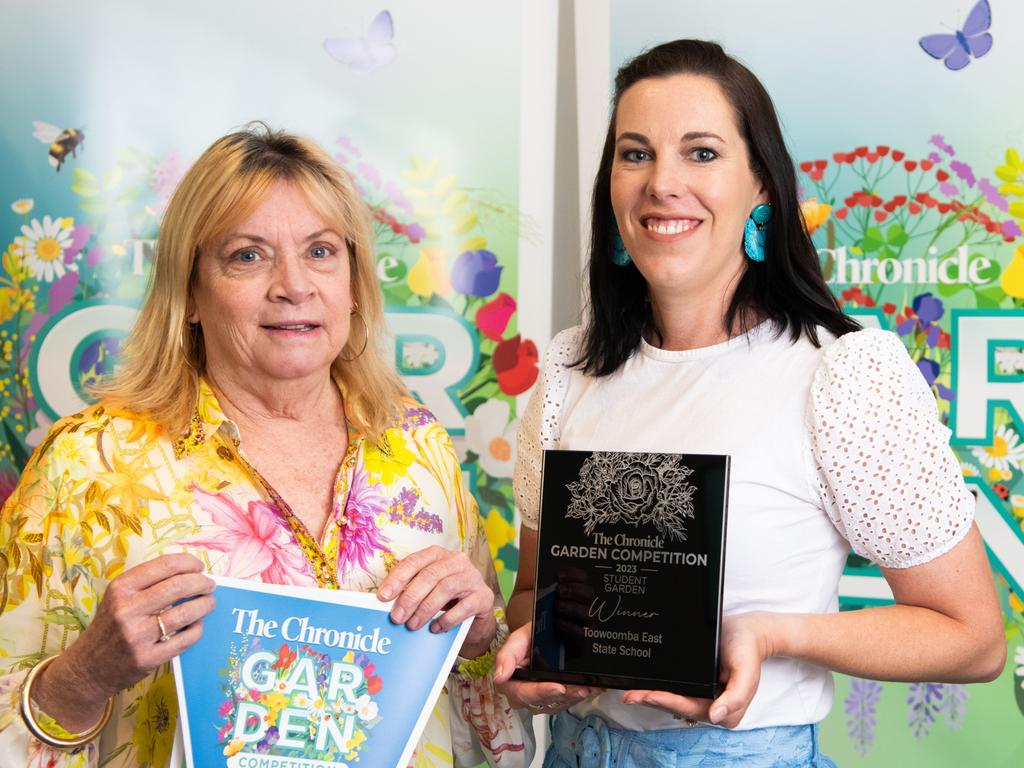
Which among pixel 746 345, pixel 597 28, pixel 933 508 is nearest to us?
pixel 933 508

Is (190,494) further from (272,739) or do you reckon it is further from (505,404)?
(505,404)

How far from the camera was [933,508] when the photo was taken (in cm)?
170

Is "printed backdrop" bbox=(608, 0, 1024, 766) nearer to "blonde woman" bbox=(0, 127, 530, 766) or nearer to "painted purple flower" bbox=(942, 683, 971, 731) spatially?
"painted purple flower" bbox=(942, 683, 971, 731)

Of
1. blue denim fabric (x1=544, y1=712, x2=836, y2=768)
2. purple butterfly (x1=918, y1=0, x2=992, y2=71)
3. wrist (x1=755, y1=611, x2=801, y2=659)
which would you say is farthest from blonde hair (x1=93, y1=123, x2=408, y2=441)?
purple butterfly (x1=918, y1=0, x2=992, y2=71)

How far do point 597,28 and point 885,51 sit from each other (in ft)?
2.62

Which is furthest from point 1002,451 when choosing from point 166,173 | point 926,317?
point 166,173

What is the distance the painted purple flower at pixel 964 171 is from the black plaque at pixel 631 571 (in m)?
1.78

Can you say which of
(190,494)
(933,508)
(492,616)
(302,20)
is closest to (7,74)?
(302,20)

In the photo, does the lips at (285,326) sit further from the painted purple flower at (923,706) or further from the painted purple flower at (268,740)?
the painted purple flower at (923,706)

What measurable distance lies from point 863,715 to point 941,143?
155 centimetres

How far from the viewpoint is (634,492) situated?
169cm

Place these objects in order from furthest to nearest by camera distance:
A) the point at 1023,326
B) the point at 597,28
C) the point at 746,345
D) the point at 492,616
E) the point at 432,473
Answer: the point at 597,28 → the point at 1023,326 → the point at 432,473 → the point at 492,616 → the point at 746,345

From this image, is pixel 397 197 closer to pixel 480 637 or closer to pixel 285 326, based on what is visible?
pixel 285 326

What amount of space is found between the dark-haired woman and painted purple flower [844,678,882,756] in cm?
131
